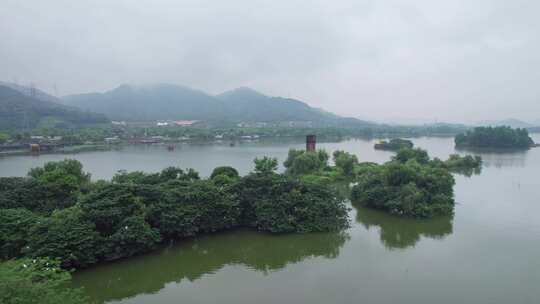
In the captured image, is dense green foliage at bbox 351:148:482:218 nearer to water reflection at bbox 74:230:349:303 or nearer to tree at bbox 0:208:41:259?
water reflection at bbox 74:230:349:303

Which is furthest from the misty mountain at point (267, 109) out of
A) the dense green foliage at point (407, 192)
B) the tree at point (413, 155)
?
the dense green foliage at point (407, 192)

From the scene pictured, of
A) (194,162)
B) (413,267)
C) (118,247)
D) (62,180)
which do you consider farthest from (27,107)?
(413,267)

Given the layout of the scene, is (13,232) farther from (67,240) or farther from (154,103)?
(154,103)

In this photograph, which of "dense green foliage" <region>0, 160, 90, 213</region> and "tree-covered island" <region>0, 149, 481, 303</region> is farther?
"dense green foliage" <region>0, 160, 90, 213</region>

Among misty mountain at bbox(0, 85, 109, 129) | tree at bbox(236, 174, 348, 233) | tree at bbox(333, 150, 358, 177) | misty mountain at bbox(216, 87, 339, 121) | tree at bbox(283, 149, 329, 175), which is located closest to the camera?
tree at bbox(236, 174, 348, 233)

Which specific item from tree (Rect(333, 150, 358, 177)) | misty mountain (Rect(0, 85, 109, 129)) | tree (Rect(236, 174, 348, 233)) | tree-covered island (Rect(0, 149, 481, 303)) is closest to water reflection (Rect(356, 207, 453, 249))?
tree-covered island (Rect(0, 149, 481, 303))

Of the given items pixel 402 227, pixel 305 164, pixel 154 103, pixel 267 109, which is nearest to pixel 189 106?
pixel 154 103

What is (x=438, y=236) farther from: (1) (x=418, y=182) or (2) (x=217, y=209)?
(2) (x=217, y=209)
